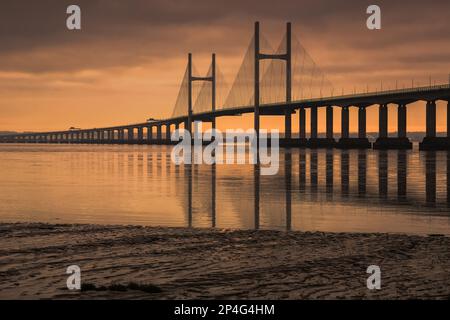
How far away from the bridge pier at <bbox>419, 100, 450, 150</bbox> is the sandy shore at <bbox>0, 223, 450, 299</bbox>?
3477 inches

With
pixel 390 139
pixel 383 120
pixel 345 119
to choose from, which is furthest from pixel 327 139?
pixel 383 120

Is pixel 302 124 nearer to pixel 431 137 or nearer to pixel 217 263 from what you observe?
pixel 431 137

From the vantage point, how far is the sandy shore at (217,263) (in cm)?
744

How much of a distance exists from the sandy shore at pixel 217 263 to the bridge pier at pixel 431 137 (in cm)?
8832

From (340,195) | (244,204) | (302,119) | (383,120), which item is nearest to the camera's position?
(244,204)

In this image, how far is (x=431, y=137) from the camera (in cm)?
9725

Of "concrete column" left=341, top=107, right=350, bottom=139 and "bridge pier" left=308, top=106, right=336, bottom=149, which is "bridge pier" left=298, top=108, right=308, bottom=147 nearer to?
"bridge pier" left=308, top=106, right=336, bottom=149

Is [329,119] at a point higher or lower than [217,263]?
higher

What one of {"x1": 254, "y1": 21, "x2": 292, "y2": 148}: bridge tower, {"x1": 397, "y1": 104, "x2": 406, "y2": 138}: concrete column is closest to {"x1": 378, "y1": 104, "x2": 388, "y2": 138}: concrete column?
{"x1": 397, "y1": 104, "x2": 406, "y2": 138}: concrete column

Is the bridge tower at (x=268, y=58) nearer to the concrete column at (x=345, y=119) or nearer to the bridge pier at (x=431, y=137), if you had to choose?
the concrete column at (x=345, y=119)

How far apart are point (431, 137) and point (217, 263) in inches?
3678

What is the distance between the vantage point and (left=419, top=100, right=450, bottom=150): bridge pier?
95375 millimetres

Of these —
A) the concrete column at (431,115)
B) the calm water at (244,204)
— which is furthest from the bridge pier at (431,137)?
the calm water at (244,204)

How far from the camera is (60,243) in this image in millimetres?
10742
